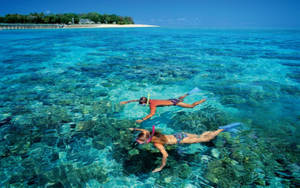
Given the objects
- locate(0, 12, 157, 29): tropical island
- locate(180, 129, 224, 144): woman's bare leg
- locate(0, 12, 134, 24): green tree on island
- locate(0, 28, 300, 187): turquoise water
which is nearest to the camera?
locate(0, 28, 300, 187): turquoise water

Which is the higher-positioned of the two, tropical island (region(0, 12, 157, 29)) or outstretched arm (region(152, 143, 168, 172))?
→ tropical island (region(0, 12, 157, 29))

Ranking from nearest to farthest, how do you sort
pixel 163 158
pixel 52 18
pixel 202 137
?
pixel 163 158 → pixel 202 137 → pixel 52 18

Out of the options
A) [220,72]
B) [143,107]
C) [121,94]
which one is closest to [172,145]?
[143,107]

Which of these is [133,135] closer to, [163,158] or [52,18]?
[163,158]

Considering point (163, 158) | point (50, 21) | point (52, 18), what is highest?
point (52, 18)

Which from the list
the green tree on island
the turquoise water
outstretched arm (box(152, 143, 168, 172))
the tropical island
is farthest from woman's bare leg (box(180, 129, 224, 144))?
the green tree on island

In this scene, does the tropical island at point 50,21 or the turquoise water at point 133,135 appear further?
the tropical island at point 50,21

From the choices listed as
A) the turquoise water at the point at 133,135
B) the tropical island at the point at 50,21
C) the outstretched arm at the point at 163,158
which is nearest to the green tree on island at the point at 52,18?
the tropical island at the point at 50,21

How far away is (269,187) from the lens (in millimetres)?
3055

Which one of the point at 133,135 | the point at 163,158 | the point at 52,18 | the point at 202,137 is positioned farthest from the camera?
the point at 52,18

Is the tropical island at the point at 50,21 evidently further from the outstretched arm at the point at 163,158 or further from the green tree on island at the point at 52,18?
the outstretched arm at the point at 163,158

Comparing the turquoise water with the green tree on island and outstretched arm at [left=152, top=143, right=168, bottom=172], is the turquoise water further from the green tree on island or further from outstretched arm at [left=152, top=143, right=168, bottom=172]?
the green tree on island

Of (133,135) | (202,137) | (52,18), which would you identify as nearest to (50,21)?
(52,18)

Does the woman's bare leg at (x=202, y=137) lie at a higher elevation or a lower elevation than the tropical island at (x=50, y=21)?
lower
